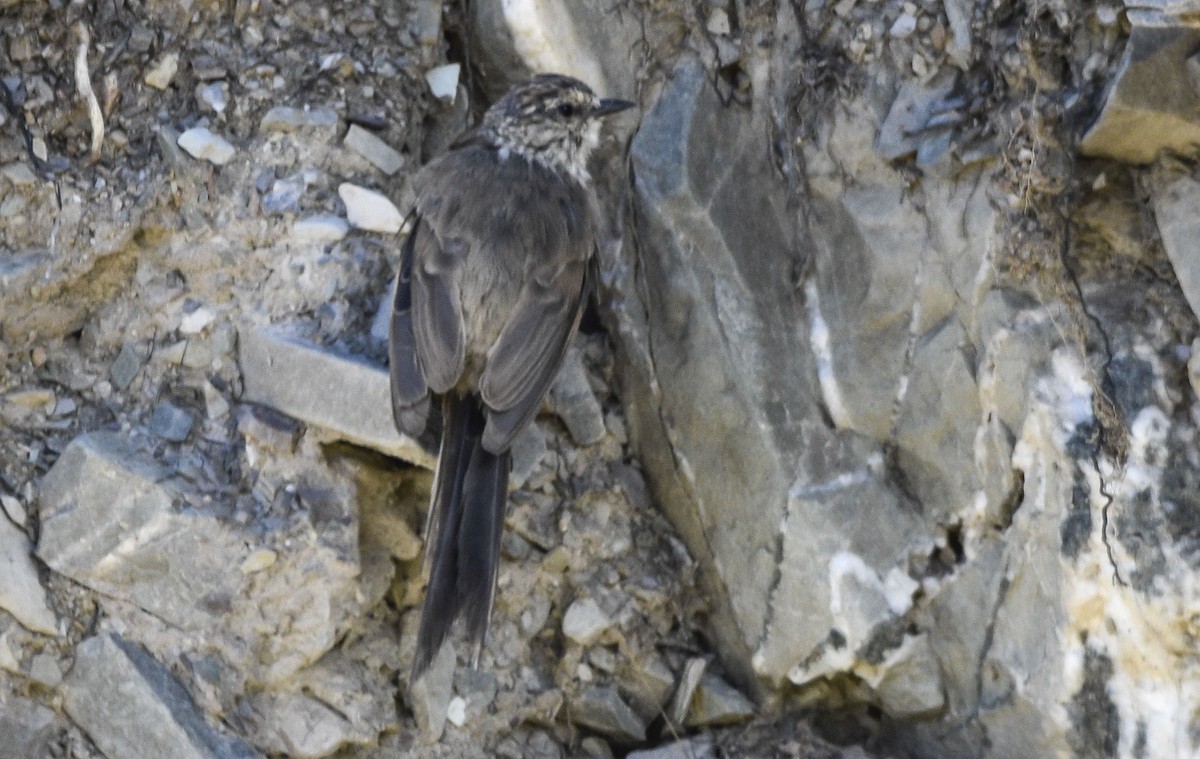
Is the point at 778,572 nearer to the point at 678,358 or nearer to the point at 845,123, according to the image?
the point at 678,358

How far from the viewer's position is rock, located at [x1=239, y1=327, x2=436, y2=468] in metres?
4.98

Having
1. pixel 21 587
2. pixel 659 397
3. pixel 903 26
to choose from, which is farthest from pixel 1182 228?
pixel 21 587

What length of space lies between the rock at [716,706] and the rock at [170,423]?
2030 millimetres

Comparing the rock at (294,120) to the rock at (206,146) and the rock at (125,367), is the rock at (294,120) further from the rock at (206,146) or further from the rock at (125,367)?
the rock at (125,367)

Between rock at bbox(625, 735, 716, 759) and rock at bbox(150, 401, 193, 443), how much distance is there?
1923mm

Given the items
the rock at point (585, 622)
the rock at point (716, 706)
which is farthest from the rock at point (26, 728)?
the rock at point (716, 706)

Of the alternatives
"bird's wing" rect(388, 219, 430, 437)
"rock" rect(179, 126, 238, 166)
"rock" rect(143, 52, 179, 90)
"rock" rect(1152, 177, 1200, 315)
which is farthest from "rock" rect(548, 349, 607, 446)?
"rock" rect(1152, 177, 1200, 315)

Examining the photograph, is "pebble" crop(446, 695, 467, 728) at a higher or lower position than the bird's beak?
lower

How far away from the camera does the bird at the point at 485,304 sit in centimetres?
477

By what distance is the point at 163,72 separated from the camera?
5.54 meters

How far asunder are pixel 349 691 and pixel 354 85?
231 centimetres

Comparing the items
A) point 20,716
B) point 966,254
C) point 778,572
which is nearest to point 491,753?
point 778,572

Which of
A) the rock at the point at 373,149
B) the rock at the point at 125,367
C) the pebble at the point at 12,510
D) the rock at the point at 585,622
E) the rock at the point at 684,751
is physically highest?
the rock at the point at 373,149

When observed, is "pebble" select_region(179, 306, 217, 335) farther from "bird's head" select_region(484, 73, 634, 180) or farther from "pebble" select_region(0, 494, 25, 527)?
"bird's head" select_region(484, 73, 634, 180)
